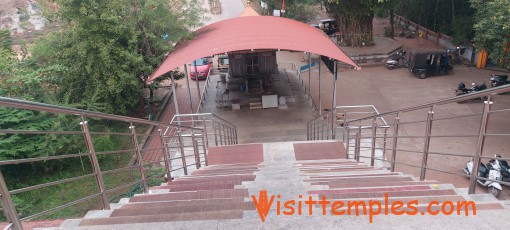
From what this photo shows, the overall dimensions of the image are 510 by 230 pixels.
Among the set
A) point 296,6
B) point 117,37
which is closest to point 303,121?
point 117,37

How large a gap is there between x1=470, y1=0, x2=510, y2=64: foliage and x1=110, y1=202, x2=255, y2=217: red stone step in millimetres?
11694

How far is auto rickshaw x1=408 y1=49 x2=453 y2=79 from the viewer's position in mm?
17109

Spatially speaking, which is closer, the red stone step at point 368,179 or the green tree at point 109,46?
the red stone step at point 368,179

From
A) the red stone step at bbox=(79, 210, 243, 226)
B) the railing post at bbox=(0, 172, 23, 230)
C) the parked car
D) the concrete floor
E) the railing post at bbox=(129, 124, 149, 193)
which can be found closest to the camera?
the railing post at bbox=(0, 172, 23, 230)

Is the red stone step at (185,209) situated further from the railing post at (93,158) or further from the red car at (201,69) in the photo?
the red car at (201,69)

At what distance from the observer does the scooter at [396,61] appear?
743 inches

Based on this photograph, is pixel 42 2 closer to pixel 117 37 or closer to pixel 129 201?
pixel 117 37

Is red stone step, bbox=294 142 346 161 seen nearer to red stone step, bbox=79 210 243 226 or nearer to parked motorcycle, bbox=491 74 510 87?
red stone step, bbox=79 210 243 226

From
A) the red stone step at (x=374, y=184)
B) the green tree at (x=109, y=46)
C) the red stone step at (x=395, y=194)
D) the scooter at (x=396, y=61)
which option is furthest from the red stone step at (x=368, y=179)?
the scooter at (x=396, y=61)

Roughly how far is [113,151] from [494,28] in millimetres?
13511

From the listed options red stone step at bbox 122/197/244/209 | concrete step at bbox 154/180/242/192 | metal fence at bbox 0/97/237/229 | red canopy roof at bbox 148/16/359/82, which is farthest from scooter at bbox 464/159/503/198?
red stone step at bbox 122/197/244/209

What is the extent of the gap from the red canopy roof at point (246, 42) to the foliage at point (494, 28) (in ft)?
17.1

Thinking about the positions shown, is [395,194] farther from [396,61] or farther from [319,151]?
[396,61]

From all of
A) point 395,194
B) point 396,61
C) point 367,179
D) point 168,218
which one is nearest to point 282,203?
point 168,218
